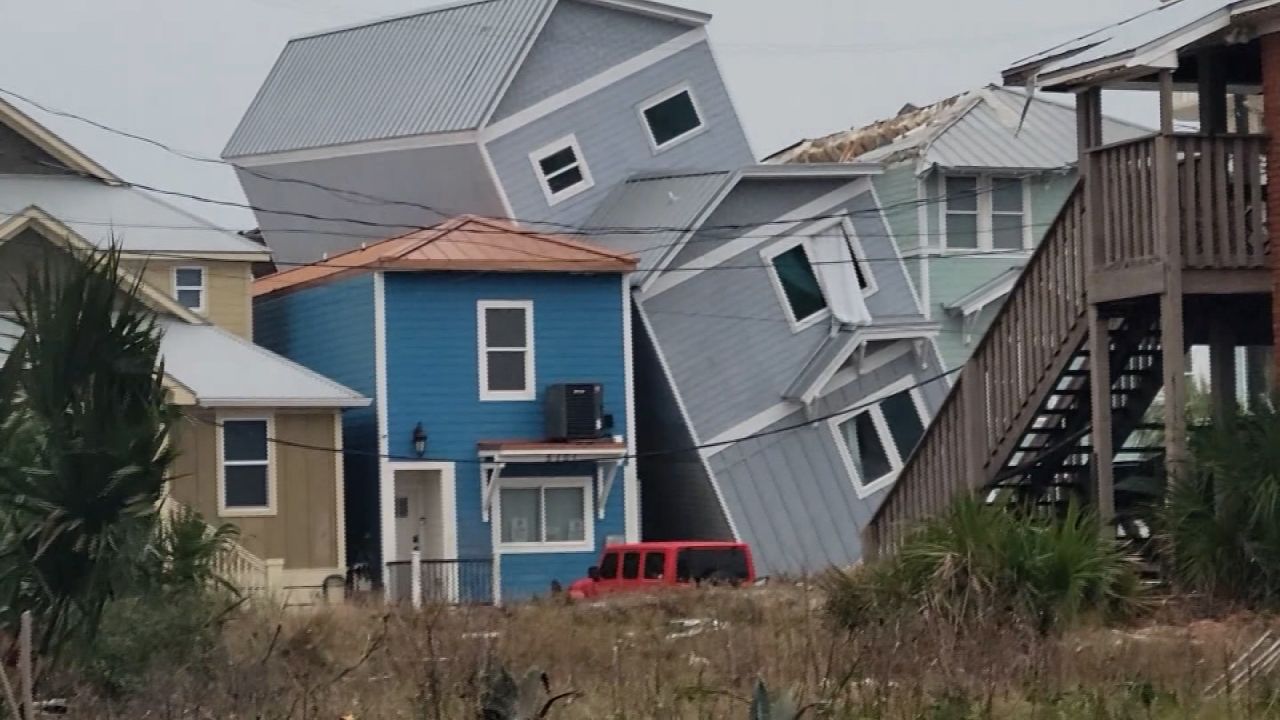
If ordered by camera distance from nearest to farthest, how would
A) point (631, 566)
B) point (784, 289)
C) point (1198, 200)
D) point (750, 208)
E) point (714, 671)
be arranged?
point (714, 671)
point (1198, 200)
point (631, 566)
point (750, 208)
point (784, 289)

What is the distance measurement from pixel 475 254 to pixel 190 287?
16.6 feet

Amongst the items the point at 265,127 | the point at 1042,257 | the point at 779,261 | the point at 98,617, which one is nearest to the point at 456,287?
the point at 779,261

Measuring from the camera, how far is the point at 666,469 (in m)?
38.9

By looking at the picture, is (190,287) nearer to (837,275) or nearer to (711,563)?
(711,563)

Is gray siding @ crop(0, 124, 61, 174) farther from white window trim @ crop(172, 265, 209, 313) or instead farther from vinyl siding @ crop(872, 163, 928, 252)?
vinyl siding @ crop(872, 163, 928, 252)

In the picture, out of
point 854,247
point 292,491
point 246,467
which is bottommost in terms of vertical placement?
point 292,491

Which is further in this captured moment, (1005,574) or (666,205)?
(666,205)

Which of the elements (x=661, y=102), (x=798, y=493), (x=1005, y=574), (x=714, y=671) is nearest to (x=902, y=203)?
(x=661, y=102)

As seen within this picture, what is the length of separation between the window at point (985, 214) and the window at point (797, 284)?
391 cm

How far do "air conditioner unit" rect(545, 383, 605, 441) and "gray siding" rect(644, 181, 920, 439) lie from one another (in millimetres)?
2002

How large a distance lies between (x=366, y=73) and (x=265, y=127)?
2882 mm

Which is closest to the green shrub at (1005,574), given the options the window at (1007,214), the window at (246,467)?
the window at (246,467)

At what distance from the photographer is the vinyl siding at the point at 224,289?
37938mm

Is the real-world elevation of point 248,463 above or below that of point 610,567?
above
